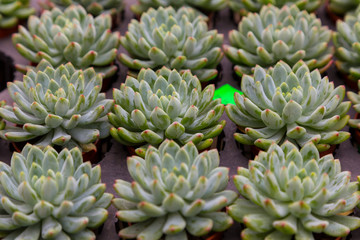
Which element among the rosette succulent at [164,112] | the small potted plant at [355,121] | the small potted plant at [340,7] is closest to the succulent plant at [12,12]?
the rosette succulent at [164,112]

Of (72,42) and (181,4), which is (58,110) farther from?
(181,4)

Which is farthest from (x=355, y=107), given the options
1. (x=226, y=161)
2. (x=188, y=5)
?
(x=188, y=5)

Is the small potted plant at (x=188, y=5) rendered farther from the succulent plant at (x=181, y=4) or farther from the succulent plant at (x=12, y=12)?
the succulent plant at (x=12, y=12)

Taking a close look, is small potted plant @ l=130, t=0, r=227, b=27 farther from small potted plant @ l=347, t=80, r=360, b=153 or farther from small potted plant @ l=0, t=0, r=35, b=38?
small potted plant @ l=347, t=80, r=360, b=153

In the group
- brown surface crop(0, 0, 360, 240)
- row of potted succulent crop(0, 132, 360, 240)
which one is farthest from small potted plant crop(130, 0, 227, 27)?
row of potted succulent crop(0, 132, 360, 240)

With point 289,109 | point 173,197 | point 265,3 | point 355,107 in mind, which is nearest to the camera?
point 173,197

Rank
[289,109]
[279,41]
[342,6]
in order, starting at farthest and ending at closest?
[342,6]
[279,41]
[289,109]
